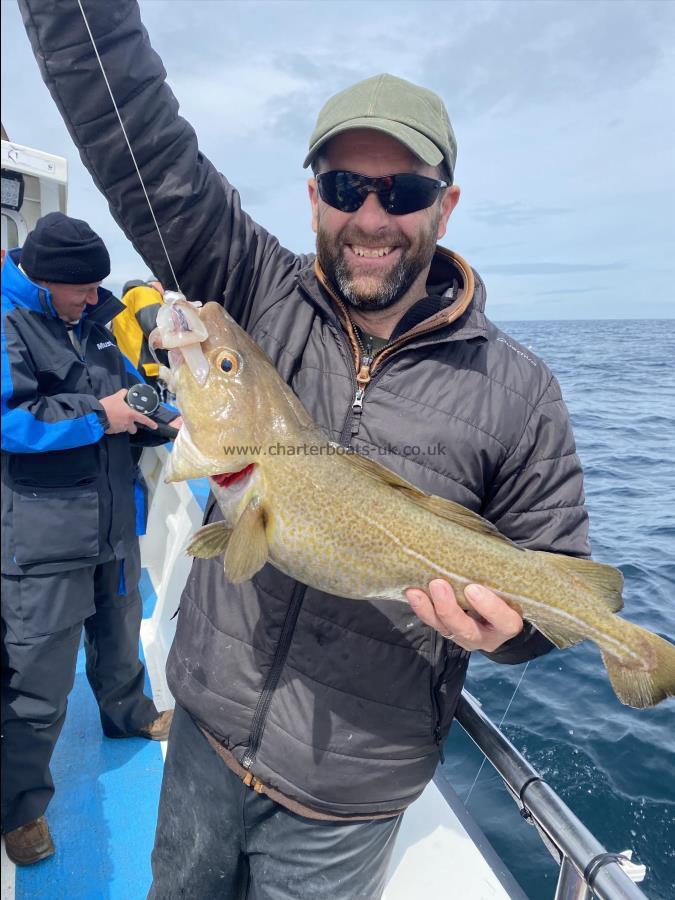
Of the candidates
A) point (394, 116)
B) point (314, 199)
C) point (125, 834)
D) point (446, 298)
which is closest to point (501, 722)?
point (125, 834)

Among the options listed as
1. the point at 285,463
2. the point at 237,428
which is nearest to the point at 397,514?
the point at 285,463

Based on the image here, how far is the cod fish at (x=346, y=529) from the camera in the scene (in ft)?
7.86

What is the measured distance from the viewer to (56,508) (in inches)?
155

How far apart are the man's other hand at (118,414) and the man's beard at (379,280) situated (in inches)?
84.4

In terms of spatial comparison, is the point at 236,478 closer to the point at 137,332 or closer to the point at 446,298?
the point at 446,298

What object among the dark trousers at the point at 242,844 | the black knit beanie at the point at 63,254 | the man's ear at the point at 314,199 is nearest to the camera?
the dark trousers at the point at 242,844

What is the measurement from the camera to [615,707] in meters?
7.05

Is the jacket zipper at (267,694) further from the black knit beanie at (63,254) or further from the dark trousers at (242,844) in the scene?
the black knit beanie at (63,254)

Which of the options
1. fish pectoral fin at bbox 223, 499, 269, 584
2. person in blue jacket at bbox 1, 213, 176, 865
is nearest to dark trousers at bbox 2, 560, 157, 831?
person in blue jacket at bbox 1, 213, 176, 865

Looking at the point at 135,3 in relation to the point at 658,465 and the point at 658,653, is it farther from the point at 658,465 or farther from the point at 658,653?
the point at 658,465

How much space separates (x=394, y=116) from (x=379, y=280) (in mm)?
635

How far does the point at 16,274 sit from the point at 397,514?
316 cm

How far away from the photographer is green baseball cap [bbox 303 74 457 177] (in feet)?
8.04

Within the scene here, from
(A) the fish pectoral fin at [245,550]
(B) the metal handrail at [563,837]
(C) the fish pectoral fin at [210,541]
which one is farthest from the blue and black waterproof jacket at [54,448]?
(B) the metal handrail at [563,837]
